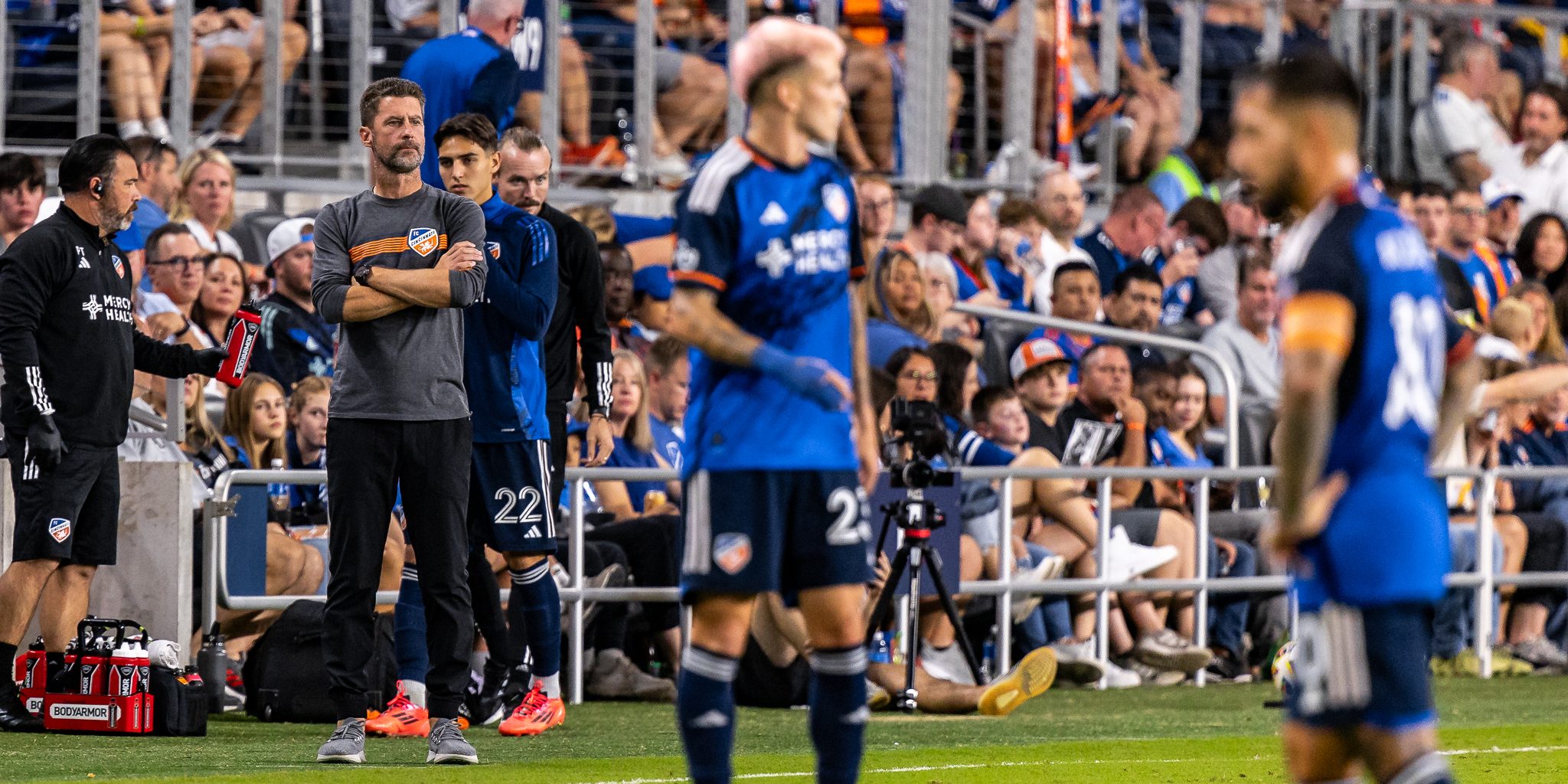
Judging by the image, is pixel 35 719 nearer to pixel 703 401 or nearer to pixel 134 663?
pixel 134 663

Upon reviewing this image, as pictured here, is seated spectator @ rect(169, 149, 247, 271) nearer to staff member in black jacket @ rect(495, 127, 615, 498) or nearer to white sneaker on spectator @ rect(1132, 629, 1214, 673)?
staff member in black jacket @ rect(495, 127, 615, 498)

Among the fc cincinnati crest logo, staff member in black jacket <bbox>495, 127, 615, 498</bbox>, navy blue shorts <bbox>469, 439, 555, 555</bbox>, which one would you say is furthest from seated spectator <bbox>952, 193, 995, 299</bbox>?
the fc cincinnati crest logo

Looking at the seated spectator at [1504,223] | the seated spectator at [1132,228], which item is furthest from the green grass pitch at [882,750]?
the seated spectator at [1504,223]

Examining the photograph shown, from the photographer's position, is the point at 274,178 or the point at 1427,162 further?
the point at 1427,162

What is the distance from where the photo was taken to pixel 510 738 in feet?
27.4

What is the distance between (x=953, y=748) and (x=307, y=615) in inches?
105

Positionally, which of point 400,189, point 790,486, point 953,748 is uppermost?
point 400,189

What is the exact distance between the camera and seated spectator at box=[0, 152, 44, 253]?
9648 millimetres

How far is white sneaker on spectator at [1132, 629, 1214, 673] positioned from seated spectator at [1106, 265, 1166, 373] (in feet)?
6.56

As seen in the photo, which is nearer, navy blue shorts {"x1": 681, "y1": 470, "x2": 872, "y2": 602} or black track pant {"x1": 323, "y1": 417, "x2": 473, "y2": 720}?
navy blue shorts {"x1": 681, "y1": 470, "x2": 872, "y2": 602}

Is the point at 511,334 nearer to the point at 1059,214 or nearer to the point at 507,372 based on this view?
the point at 507,372

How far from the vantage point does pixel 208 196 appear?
1129cm

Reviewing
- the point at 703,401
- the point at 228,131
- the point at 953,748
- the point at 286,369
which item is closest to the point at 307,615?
the point at 286,369

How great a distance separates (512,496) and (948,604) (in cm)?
244
